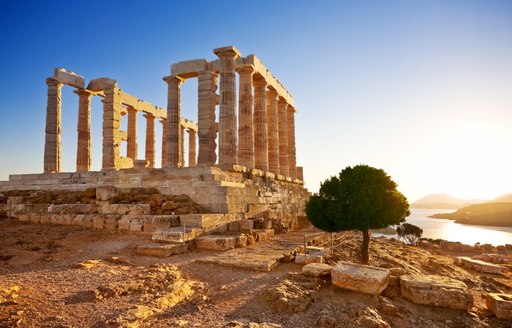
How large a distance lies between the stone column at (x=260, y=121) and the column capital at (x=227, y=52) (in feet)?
12.3

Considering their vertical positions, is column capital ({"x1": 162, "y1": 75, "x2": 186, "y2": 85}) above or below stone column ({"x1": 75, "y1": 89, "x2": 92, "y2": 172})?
above

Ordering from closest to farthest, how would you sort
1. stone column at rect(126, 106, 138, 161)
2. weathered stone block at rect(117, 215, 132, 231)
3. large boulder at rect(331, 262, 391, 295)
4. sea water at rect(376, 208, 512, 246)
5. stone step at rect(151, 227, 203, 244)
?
large boulder at rect(331, 262, 391, 295) < stone step at rect(151, 227, 203, 244) < weathered stone block at rect(117, 215, 132, 231) < stone column at rect(126, 106, 138, 161) < sea water at rect(376, 208, 512, 246)

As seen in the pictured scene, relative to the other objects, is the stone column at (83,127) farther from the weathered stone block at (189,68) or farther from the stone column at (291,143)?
the stone column at (291,143)

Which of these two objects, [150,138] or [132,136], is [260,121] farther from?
[132,136]

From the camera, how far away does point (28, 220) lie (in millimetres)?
14945

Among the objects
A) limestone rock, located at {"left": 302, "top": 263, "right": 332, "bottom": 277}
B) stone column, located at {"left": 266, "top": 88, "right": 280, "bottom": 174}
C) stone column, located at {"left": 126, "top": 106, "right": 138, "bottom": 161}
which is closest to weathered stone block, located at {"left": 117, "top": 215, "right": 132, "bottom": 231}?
limestone rock, located at {"left": 302, "top": 263, "right": 332, "bottom": 277}

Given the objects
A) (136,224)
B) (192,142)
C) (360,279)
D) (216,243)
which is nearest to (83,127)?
(192,142)

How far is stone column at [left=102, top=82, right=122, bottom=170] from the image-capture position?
79.4 feet

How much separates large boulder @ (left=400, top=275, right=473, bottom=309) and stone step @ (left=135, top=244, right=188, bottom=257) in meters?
6.79

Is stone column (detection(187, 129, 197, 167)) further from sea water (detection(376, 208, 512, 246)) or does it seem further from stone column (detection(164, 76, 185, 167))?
sea water (detection(376, 208, 512, 246))

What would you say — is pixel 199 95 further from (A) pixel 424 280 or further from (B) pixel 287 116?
(A) pixel 424 280

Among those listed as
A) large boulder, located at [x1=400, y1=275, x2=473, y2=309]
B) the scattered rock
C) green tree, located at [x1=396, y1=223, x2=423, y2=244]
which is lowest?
green tree, located at [x1=396, y1=223, x2=423, y2=244]

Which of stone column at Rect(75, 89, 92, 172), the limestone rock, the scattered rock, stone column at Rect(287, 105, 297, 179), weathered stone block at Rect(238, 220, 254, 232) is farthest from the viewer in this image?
stone column at Rect(287, 105, 297, 179)

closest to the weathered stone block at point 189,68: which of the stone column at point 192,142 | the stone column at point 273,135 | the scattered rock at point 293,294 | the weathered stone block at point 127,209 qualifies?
the stone column at point 273,135
